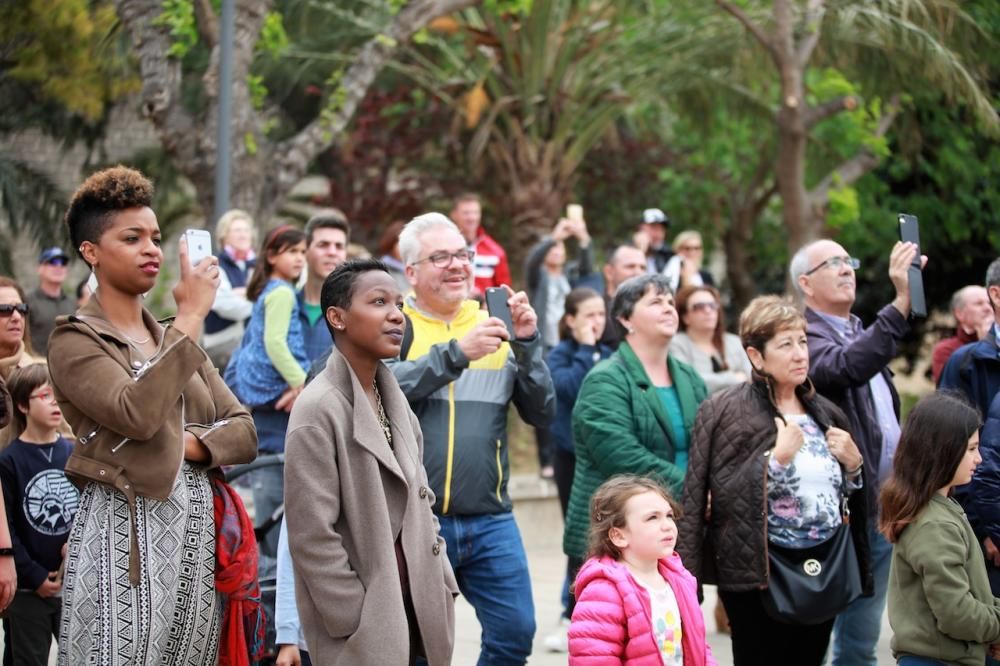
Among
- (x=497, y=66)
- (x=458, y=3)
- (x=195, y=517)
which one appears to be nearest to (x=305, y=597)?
(x=195, y=517)

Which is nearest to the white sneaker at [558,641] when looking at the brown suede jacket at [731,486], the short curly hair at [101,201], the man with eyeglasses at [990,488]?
the brown suede jacket at [731,486]

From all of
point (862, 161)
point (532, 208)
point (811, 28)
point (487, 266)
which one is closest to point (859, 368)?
point (487, 266)

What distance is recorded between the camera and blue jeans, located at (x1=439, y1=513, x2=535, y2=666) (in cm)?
558

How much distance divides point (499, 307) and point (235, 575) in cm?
166

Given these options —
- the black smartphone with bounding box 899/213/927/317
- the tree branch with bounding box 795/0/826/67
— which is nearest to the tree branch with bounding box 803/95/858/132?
the tree branch with bounding box 795/0/826/67

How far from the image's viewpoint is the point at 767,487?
5.64 metres

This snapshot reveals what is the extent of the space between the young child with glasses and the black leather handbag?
296 centimetres

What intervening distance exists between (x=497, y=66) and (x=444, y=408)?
10.4 metres

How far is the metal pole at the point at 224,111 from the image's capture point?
10344 mm

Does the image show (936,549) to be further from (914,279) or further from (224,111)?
(224,111)

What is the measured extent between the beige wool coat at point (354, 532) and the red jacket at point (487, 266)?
22.3 feet

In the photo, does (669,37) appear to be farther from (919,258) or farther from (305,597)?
(305,597)

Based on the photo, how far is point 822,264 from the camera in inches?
259

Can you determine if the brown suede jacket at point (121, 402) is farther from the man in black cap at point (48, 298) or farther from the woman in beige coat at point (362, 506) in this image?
the man in black cap at point (48, 298)
